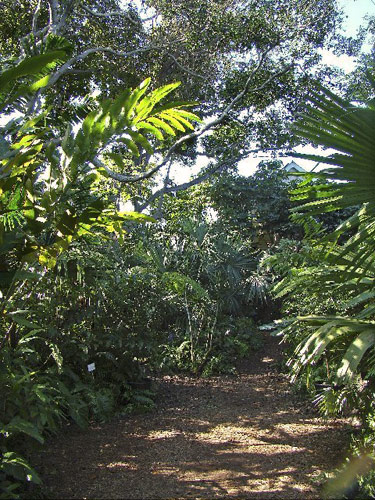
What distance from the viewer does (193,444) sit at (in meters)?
4.40

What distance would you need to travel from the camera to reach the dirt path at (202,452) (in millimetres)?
3344

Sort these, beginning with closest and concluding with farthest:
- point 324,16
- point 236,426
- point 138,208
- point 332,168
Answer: point 332,168
point 236,426
point 324,16
point 138,208

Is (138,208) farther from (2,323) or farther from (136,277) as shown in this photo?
(2,323)

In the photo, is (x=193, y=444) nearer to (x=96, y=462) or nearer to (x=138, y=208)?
(x=96, y=462)

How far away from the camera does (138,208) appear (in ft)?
35.8

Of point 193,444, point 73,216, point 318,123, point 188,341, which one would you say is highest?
point 318,123

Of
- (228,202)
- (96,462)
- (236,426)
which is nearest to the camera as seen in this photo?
(96,462)

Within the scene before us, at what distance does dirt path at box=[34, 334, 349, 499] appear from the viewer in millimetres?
3344

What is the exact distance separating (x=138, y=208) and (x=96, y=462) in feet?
24.7

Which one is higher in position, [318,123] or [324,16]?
[324,16]

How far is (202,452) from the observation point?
13.6 ft

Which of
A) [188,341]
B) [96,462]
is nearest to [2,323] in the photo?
[96,462]

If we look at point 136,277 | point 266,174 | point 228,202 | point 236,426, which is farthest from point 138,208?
point 236,426

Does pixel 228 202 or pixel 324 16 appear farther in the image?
pixel 228 202
